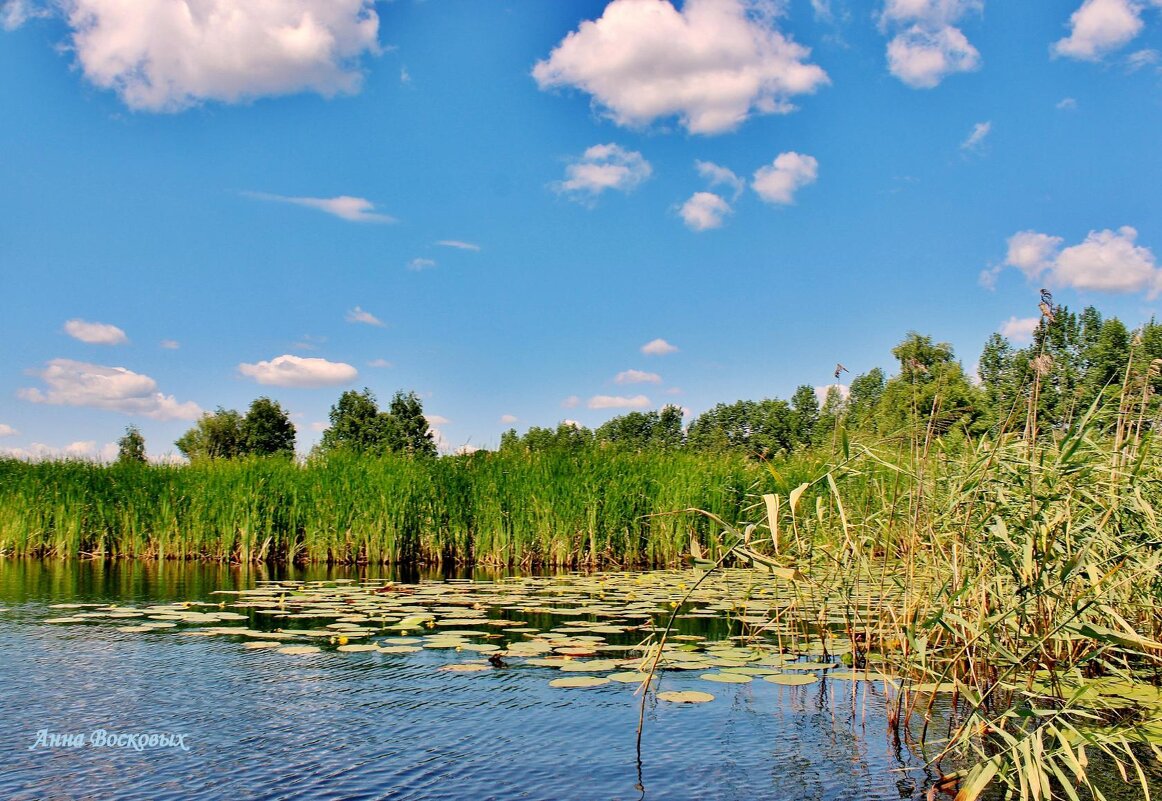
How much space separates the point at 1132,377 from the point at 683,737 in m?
3.34

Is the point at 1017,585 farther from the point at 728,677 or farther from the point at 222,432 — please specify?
the point at 222,432

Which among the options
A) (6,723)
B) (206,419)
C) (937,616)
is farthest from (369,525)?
(206,419)

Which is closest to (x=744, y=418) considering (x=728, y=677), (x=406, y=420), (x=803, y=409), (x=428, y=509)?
(x=803, y=409)

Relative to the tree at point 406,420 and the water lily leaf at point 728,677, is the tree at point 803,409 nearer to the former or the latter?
the tree at point 406,420

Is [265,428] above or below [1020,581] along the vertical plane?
above

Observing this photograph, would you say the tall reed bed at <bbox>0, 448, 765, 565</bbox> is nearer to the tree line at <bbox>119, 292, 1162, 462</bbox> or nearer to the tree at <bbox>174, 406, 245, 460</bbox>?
the tree line at <bbox>119, 292, 1162, 462</bbox>

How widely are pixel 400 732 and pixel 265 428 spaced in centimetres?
6325

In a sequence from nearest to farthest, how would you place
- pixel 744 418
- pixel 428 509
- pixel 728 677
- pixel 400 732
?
pixel 400 732
pixel 728 677
pixel 428 509
pixel 744 418

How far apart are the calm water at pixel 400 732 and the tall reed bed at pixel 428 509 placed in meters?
6.80

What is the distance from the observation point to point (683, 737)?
3.71 m

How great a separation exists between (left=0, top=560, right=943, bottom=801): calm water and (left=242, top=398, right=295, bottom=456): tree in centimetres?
5940

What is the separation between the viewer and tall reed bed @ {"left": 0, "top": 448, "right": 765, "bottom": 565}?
1216cm

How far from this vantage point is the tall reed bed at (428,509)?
12164 millimetres

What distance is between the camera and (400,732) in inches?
145
